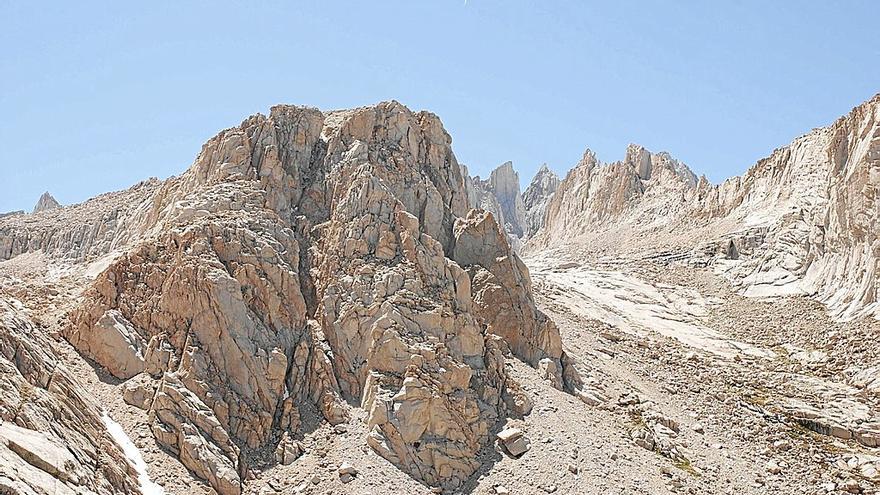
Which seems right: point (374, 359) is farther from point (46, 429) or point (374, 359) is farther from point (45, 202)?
point (45, 202)

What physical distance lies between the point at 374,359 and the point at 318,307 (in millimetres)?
A: 4668

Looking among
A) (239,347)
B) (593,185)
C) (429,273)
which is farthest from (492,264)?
(593,185)

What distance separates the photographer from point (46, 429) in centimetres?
2336

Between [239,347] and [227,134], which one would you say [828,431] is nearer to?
[239,347]

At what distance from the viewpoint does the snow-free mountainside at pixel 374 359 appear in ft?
98.7

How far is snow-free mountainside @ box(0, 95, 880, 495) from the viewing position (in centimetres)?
3008

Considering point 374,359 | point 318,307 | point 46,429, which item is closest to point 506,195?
point 318,307

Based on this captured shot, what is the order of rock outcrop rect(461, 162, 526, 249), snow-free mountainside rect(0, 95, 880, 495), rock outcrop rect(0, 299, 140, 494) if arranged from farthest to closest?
1. rock outcrop rect(461, 162, 526, 249)
2. snow-free mountainside rect(0, 95, 880, 495)
3. rock outcrop rect(0, 299, 140, 494)

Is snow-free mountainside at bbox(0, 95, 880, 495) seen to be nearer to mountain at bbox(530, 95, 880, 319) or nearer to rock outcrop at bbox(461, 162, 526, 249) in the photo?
mountain at bbox(530, 95, 880, 319)

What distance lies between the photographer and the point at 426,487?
30984mm

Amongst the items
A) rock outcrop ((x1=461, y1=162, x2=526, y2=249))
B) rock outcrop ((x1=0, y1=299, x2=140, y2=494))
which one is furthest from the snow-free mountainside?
rock outcrop ((x1=461, y1=162, x2=526, y2=249))

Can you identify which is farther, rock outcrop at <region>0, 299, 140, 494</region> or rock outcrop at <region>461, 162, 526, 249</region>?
rock outcrop at <region>461, 162, 526, 249</region>

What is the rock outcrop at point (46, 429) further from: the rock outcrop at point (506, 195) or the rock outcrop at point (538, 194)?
the rock outcrop at point (538, 194)

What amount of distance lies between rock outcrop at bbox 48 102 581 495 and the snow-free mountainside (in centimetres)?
11
